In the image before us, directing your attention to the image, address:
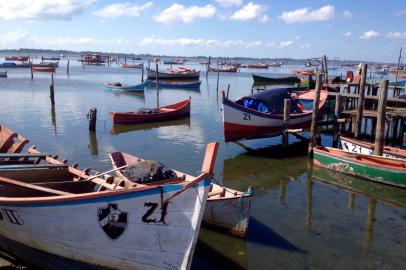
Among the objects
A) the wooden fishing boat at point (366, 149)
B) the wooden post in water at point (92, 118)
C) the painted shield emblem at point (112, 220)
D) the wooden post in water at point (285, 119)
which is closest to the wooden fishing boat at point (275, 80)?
the wooden post in water at point (92, 118)

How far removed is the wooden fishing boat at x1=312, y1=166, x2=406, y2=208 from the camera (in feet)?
42.5

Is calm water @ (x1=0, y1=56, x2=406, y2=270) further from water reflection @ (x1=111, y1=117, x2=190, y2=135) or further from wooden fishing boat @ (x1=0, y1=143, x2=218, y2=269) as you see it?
wooden fishing boat @ (x1=0, y1=143, x2=218, y2=269)

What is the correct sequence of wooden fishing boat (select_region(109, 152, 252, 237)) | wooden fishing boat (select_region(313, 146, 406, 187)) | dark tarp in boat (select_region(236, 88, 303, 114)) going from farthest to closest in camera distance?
dark tarp in boat (select_region(236, 88, 303, 114)) → wooden fishing boat (select_region(313, 146, 406, 187)) → wooden fishing boat (select_region(109, 152, 252, 237))

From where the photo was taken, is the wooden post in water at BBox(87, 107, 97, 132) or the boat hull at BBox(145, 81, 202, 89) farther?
the boat hull at BBox(145, 81, 202, 89)

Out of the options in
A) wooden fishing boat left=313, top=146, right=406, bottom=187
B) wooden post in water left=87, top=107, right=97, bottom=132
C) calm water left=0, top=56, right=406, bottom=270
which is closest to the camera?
calm water left=0, top=56, right=406, bottom=270

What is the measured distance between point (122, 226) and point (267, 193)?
738 cm

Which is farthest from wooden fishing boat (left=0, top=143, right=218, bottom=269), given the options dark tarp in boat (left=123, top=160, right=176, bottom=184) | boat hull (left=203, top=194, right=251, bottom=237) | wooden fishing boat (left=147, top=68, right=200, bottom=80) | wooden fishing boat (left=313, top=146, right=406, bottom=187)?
wooden fishing boat (left=147, top=68, right=200, bottom=80)

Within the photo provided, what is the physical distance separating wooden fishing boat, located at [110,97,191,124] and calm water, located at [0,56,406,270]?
499 mm

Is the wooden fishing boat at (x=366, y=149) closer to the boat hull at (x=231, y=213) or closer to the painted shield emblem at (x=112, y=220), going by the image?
the boat hull at (x=231, y=213)

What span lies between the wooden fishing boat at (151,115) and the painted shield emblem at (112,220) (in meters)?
17.2

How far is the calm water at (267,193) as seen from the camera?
9062 mm

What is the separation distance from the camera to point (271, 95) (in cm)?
2014

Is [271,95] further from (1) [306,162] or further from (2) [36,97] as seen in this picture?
(2) [36,97]

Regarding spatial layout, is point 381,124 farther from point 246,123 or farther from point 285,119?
point 246,123
